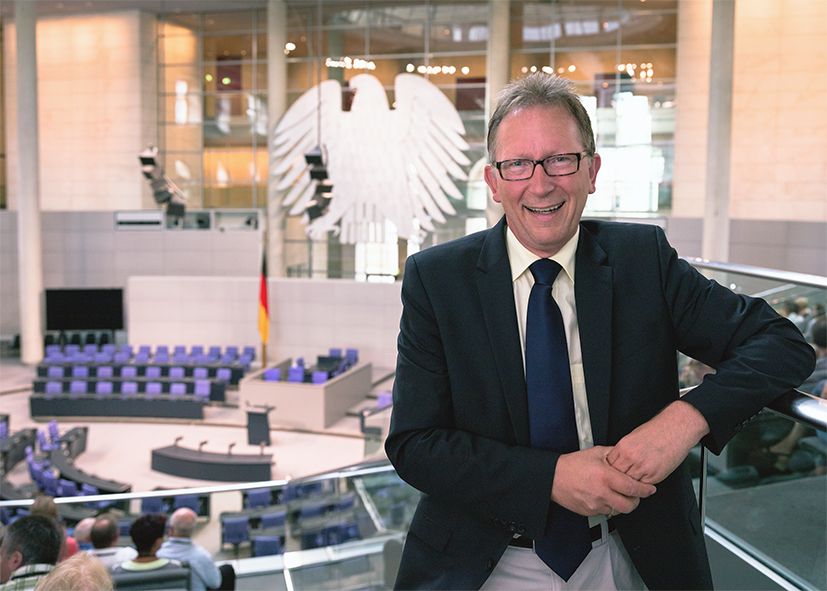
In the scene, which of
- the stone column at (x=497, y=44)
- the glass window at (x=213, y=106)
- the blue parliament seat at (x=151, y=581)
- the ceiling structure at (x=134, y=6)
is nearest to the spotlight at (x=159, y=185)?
the glass window at (x=213, y=106)

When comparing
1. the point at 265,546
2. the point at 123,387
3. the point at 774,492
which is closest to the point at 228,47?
the point at 123,387

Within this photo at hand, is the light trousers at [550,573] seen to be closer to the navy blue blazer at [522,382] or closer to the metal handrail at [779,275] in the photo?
the navy blue blazer at [522,382]

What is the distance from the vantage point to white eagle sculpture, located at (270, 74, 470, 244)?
891 inches

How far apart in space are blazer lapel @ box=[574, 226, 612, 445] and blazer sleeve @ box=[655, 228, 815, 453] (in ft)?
0.44

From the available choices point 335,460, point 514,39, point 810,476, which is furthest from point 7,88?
point 810,476

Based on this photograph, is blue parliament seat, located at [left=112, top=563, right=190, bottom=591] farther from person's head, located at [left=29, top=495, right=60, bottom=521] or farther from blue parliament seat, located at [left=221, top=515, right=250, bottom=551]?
blue parliament seat, located at [left=221, top=515, right=250, bottom=551]

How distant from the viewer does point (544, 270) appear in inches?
72.7

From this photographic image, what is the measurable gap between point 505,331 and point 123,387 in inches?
665

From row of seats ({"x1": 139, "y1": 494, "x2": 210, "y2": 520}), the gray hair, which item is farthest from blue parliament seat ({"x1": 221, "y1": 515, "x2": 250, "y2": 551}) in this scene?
the gray hair

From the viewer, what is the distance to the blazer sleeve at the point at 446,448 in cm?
171

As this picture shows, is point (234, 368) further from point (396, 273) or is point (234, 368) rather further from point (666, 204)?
point (666, 204)

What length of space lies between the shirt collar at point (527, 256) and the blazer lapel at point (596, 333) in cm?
2

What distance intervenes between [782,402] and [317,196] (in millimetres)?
18385

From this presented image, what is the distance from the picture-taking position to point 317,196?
1980 cm
